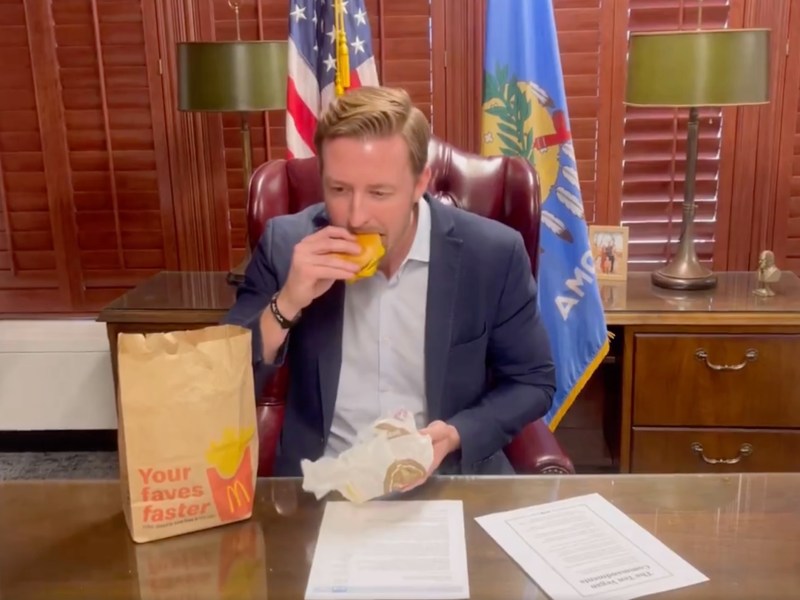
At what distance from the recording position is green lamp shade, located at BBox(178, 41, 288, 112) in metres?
2.27

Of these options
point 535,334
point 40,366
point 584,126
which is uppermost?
point 584,126

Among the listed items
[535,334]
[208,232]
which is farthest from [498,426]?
[208,232]

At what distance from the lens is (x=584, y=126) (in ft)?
8.66

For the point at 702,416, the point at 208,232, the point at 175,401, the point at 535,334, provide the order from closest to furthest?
the point at 175,401, the point at 535,334, the point at 702,416, the point at 208,232

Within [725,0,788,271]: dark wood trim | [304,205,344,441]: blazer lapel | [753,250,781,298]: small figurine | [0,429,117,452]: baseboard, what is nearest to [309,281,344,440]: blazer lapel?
[304,205,344,441]: blazer lapel

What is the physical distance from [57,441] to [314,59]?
5.53 feet

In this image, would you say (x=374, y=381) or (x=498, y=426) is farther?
(x=374, y=381)

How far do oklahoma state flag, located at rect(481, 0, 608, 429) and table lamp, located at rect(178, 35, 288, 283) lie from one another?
0.57 metres

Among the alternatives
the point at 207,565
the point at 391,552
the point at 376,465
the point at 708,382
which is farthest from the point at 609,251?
the point at 207,565

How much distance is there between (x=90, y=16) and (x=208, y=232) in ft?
2.46

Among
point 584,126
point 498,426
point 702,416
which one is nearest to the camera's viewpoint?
point 498,426

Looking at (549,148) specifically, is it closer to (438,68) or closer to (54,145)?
(438,68)

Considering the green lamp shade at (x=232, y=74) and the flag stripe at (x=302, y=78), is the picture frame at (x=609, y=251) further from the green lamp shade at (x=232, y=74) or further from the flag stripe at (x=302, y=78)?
the green lamp shade at (x=232, y=74)

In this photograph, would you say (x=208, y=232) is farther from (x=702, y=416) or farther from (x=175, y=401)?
(x=175, y=401)
